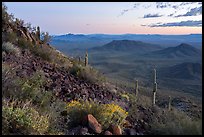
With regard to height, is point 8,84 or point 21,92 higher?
point 8,84

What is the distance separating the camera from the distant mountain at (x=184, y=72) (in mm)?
97625

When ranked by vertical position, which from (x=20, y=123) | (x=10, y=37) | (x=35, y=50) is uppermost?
(x=10, y=37)

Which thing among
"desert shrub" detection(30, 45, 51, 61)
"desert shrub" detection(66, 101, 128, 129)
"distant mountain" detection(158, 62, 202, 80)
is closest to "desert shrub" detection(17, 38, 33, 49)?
"desert shrub" detection(30, 45, 51, 61)

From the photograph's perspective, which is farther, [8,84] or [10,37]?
[10,37]

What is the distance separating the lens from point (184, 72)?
101 metres

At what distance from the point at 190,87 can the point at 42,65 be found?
67.7 metres

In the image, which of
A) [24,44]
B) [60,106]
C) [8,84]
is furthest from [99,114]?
[24,44]

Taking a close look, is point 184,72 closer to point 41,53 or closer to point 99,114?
point 41,53

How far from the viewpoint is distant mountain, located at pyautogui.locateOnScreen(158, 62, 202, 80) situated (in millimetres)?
97625

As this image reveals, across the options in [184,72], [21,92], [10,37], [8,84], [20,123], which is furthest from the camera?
[184,72]

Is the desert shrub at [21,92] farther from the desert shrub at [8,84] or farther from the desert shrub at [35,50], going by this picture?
the desert shrub at [35,50]

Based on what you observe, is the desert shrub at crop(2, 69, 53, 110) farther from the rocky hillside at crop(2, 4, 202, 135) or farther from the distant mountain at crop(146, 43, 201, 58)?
the distant mountain at crop(146, 43, 201, 58)

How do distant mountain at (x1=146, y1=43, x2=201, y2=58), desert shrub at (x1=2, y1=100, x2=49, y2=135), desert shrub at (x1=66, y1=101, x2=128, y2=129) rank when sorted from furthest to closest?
1. distant mountain at (x1=146, y1=43, x2=201, y2=58)
2. desert shrub at (x1=66, y1=101, x2=128, y2=129)
3. desert shrub at (x1=2, y1=100, x2=49, y2=135)

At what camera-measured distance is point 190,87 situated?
→ 77625 millimetres
